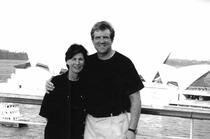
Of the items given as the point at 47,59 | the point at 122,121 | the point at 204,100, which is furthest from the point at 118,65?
the point at 204,100

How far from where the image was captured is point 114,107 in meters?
1.88

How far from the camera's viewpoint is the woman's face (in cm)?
188

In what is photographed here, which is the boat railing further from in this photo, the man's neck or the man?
the man's neck

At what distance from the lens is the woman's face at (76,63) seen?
1.88 m

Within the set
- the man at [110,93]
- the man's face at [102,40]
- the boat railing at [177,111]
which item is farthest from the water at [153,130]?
the man's face at [102,40]

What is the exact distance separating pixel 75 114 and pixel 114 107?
202mm

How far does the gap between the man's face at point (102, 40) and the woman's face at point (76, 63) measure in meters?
0.11

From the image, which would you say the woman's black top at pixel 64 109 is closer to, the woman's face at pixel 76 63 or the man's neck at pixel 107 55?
the woman's face at pixel 76 63

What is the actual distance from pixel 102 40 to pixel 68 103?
362mm

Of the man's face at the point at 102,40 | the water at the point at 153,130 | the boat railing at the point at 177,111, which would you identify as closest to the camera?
the man's face at the point at 102,40

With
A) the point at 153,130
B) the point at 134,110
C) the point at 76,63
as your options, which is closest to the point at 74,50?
the point at 76,63

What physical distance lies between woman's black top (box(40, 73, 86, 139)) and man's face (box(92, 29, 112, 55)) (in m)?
0.22

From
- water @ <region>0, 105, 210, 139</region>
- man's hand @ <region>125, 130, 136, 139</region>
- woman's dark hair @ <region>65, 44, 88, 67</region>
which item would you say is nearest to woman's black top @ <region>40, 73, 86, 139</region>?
woman's dark hair @ <region>65, 44, 88, 67</region>

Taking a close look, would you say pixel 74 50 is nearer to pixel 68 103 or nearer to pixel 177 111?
pixel 68 103
